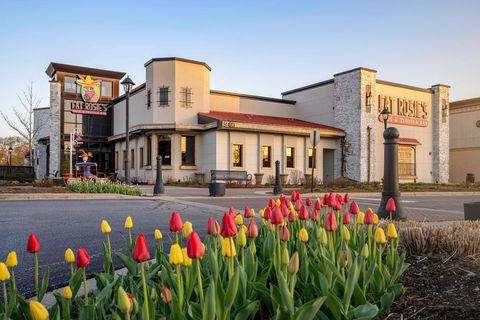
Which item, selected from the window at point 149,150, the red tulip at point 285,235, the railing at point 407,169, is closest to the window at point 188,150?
the window at point 149,150

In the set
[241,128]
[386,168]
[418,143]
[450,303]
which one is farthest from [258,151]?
[450,303]

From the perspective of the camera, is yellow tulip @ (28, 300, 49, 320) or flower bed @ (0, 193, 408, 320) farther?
flower bed @ (0, 193, 408, 320)

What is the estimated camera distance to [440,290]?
2535 mm

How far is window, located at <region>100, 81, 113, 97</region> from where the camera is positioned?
39875mm

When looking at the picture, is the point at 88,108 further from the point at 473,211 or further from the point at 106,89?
the point at 473,211

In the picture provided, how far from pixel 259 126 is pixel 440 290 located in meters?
25.4

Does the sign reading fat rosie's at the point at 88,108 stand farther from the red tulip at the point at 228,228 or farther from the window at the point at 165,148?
the red tulip at the point at 228,228

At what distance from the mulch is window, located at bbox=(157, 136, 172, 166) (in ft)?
86.2

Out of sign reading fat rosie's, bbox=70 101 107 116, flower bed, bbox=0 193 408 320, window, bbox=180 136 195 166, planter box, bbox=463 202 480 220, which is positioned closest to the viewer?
flower bed, bbox=0 193 408 320

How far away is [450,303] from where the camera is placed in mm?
2262

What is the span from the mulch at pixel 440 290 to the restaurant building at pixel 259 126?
2371 cm

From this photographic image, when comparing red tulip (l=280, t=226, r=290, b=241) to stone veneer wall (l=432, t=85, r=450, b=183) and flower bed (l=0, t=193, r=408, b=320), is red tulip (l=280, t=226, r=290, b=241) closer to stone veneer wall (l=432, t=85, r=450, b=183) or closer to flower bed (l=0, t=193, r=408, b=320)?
flower bed (l=0, t=193, r=408, b=320)

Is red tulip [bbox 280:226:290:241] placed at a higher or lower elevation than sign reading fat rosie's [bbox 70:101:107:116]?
lower

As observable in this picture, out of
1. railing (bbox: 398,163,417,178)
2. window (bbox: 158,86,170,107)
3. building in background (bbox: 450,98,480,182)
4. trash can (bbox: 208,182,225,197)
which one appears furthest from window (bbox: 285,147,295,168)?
building in background (bbox: 450,98,480,182)
